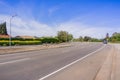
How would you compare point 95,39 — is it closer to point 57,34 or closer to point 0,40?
point 57,34

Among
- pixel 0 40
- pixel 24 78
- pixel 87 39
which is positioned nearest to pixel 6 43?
pixel 0 40

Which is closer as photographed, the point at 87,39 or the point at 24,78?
the point at 24,78

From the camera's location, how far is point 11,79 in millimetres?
9672

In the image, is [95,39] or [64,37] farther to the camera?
[95,39]

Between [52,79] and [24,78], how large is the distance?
4.13 ft

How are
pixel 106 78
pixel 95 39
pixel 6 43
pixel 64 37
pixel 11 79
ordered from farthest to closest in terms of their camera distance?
1. pixel 95 39
2. pixel 64 37
3. pixel 6 43
4. pixel 106 78
5. pixel 11 79

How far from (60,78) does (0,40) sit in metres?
61.5

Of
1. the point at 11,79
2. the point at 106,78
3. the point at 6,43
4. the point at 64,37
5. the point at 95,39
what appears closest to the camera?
the point at 11,79

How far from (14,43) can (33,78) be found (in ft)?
200

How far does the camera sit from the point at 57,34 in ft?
417

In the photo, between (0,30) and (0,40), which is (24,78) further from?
(0,30)

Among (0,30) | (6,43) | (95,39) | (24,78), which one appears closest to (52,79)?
(24,78)

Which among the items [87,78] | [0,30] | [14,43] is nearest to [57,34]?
[0,30]

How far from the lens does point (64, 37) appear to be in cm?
12388
